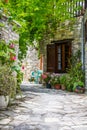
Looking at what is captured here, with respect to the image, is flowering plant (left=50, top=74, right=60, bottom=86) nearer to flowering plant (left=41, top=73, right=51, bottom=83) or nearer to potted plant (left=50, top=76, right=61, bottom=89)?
potted plant (left=50, top=76, right=61, bottom=89)

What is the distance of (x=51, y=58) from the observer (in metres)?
13.5

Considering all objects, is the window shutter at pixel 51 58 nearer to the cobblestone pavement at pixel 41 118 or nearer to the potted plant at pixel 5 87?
the cobblestone pavement at pixel 41 118

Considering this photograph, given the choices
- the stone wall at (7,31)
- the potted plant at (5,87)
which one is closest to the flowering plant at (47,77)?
the stone wall at (7,31)

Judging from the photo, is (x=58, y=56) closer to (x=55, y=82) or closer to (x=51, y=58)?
(x=51, y=58)

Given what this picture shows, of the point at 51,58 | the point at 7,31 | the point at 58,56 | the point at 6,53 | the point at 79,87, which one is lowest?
the point at 79,87

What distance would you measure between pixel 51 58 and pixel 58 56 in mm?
465

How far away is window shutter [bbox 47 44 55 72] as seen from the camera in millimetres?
13289

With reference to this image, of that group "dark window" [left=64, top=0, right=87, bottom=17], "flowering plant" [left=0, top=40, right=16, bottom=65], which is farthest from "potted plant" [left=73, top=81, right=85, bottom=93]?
"flowering plant" [left=0, top=40, right=16, bottom=65]

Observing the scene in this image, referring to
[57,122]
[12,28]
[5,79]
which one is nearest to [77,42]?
[12,28]

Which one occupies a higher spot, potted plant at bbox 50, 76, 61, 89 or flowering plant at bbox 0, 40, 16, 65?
flowering plant at bbox 0, 40, 16, 65

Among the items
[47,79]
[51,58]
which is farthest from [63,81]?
[51,58]

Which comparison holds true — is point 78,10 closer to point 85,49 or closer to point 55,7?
point 55,7

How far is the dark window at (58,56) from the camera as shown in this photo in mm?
12641

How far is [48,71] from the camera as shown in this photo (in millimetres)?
13750
